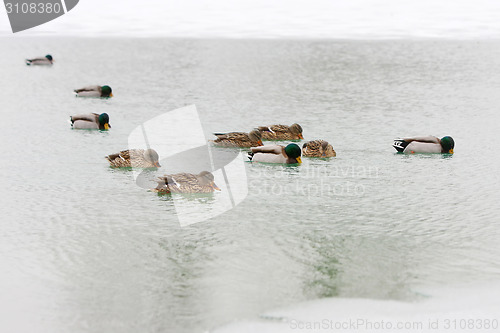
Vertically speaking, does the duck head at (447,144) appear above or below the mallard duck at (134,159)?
below

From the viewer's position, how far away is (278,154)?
11953 mm

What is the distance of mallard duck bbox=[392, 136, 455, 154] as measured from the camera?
12.6 m

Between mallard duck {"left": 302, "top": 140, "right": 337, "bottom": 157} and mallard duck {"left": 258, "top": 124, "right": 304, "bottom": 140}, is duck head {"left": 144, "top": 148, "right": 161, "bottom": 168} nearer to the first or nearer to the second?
mallard duck {"left": 302, "top": 140, "right": 337, "bottom": 157}

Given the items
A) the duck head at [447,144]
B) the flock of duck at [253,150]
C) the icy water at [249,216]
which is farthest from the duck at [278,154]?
the duck head at [447,144]

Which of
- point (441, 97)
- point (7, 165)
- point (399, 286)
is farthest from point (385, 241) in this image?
point (441, 97)

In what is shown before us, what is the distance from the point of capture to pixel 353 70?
78.2 ft

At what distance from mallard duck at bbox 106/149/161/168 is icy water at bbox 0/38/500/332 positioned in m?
0.26

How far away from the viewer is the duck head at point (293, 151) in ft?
38.7

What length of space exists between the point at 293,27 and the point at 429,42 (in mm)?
7986

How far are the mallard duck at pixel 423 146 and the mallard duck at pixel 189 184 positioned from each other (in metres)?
4.28

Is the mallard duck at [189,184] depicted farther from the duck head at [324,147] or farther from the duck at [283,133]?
the duck at [283,133]
